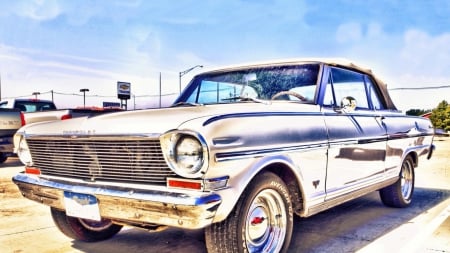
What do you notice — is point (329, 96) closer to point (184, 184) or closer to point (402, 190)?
point (184, 184)

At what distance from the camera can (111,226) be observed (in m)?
3.55

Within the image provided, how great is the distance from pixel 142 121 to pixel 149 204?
0.52m

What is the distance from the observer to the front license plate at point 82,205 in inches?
96.0

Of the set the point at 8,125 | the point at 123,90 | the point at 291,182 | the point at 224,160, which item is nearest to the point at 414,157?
the point at 291,182

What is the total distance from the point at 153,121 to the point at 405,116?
381cm

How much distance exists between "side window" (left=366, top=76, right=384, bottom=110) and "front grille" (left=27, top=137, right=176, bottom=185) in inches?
117

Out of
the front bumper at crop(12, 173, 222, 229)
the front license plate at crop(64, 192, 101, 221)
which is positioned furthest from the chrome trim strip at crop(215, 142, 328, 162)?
the front license plate at crop(64, 192, 101, 221)

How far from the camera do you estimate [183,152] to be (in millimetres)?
2168

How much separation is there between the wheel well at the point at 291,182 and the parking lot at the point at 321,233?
1.77ft

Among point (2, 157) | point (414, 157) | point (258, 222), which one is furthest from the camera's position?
point (2, 157)

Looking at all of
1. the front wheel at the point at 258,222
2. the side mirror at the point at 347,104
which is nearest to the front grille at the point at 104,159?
the front wheel at the point at 258,222

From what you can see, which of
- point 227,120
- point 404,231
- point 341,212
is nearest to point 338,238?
point 404,231

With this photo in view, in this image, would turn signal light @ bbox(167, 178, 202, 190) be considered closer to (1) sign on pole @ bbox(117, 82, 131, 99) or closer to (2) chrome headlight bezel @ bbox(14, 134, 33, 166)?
(2) chrome headlight bezel @ bbox(14, 134, 33, 166)

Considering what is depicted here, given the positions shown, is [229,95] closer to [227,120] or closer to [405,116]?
[227,120]
